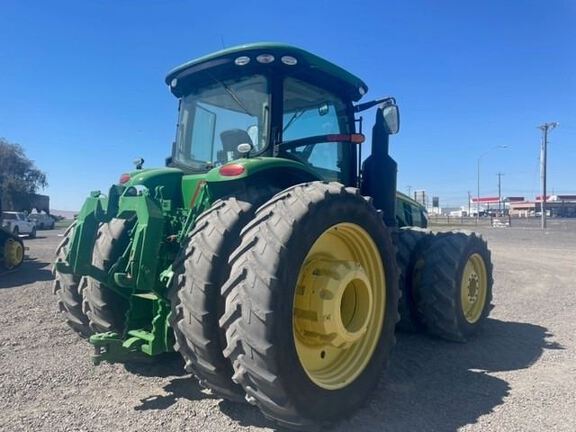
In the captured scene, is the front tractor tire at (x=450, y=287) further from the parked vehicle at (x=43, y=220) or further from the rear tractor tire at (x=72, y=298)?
the parked vehicle at (x=43, y=220)

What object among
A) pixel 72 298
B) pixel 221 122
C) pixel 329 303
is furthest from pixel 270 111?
pixel 72 298

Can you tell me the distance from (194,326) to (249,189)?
3.44 feet

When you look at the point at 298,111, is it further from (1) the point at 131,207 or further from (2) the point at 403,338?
(2) the point at 403,338

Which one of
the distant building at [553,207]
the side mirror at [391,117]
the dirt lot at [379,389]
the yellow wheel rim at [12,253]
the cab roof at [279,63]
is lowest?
the dirt lot at [379,389]

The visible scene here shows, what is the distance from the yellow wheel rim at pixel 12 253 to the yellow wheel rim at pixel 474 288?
34.1ft

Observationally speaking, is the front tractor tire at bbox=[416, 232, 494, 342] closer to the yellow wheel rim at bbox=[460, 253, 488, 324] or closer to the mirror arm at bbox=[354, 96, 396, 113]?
the yellow wheel rim at bbox=[460, 253, 488, 324]

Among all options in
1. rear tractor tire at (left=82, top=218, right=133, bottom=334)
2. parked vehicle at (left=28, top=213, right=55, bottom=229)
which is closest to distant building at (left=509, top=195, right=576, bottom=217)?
parked vehicle at (left=28, top=213, right=55, bottom=229)

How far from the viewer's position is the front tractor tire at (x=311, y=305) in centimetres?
255

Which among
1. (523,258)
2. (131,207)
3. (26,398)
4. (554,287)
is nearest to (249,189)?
(131,207)

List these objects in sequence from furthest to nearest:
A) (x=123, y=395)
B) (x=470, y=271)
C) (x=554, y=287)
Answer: (x=554, y=287) → (x=470, y=271) → (x=123, y=395)

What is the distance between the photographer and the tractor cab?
3.77m

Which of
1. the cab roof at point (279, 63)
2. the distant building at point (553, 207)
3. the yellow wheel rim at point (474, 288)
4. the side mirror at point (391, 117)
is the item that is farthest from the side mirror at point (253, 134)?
the distant building at point (553, 207)

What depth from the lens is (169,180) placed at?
4051 millimetres

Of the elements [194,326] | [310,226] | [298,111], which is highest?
[298,111]
